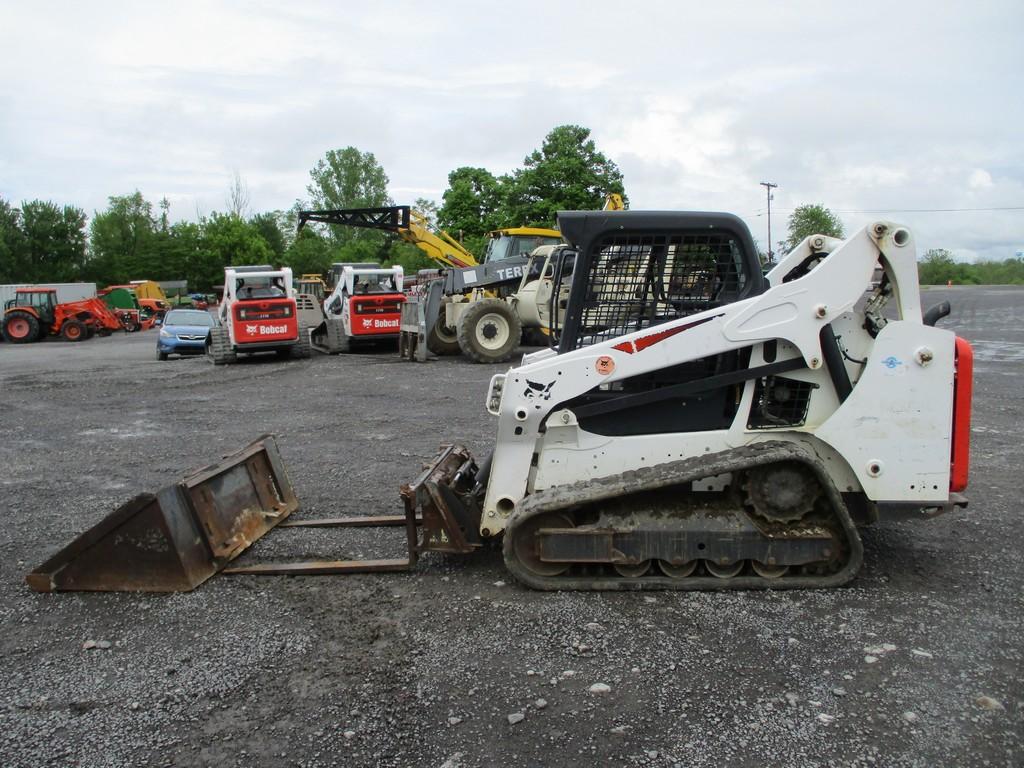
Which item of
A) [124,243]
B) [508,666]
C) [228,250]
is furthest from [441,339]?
[124,243]

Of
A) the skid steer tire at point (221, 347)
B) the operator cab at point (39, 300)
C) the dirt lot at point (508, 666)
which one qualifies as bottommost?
the dirt lot at point (508, 666)

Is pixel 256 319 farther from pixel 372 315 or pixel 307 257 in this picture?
pixel 307 257

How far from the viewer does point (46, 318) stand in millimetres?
32062

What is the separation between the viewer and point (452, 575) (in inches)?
189

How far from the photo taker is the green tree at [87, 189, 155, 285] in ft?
223

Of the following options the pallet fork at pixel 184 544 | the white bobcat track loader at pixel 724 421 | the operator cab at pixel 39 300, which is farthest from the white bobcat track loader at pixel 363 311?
the operator cab at pixel 39 300

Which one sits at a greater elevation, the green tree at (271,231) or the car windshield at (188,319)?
the green tree at (271,231)

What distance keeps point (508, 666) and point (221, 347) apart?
53.1 feet

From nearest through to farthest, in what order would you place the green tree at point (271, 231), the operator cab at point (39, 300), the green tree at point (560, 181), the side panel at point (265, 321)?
the side panel at point (265, 321)
the operator cab at point (39, 300)
the green tree at point (560, 181)
the green tree at point (271, 231)

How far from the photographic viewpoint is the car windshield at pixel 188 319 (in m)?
22.1

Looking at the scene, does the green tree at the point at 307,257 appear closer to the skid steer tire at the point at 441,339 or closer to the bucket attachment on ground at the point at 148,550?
the skid steer tire at the point at 441,339

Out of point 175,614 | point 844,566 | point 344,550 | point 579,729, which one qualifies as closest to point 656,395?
point 844,566

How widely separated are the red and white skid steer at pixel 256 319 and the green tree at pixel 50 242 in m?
53.6

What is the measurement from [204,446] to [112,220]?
8030cm
